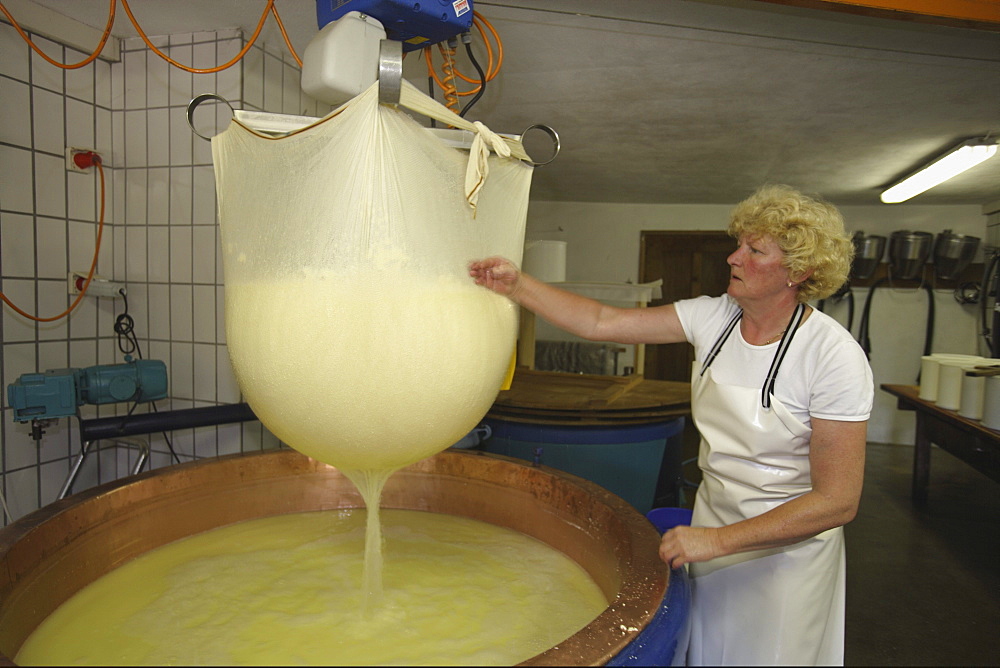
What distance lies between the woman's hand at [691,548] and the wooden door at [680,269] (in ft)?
17.1

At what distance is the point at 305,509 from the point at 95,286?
1.30 metres

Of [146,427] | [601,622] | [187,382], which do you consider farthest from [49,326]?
[601,622]

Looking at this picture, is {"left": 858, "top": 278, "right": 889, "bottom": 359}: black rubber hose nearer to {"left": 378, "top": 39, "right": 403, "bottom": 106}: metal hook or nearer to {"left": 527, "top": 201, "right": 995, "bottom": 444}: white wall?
{"left": 527, "top": 201, "right": 995, "bottom": 444}: white wall

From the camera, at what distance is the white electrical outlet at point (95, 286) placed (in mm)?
2250

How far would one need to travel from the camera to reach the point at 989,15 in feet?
4.45

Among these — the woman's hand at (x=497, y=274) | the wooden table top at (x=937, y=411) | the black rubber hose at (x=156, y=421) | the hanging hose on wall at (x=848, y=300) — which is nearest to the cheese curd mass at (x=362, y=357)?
the woman's hand at (x=497, y=274)

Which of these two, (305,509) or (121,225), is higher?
(121,225)

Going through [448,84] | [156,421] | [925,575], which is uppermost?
[448,84]

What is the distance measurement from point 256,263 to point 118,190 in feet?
5.98

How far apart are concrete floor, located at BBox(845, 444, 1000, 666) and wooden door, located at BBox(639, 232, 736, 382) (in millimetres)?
1980

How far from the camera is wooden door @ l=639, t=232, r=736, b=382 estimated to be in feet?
20.2

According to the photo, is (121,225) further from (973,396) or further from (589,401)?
(973,396)

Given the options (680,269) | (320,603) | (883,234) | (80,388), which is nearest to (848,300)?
(883,234)

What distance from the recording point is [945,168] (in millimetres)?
3826
